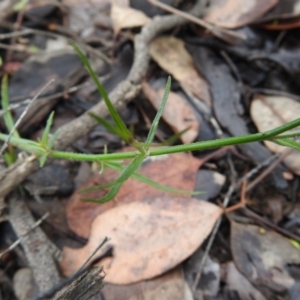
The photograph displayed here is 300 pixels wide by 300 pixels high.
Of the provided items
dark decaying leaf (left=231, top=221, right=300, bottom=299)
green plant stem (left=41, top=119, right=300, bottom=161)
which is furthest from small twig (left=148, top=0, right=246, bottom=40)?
green plant stem (left=41, top=119, right=300, bottom=161)

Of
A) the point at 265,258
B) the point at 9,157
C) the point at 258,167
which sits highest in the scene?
the point at 9,157

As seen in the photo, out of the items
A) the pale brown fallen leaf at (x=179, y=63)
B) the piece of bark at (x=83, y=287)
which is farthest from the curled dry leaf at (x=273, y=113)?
the piece of bark at (x=83, y=287)

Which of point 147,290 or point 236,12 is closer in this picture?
point 147,290

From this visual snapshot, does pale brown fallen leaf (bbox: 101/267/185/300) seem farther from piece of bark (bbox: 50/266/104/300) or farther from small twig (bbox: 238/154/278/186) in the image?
small twig (bbox: 238/154/278/186)

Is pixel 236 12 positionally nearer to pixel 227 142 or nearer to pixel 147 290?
pixel 227 142

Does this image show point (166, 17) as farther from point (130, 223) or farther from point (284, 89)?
point (130, 223)

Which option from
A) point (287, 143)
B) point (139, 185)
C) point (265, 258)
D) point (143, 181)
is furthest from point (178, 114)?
point (287, 143)

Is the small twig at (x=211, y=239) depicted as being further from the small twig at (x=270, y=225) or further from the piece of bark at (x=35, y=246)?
the piece of bark at (x=35, y=246)
